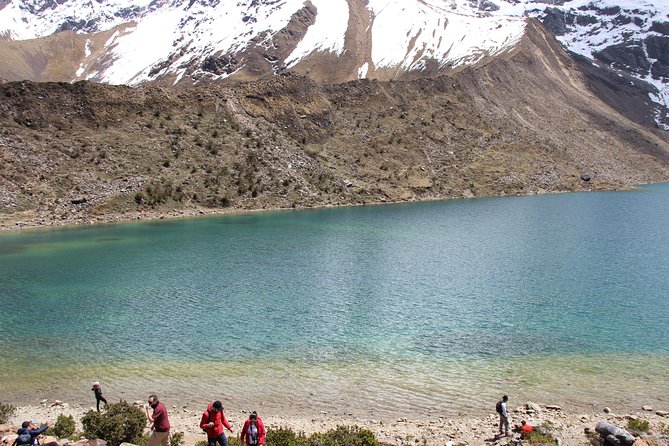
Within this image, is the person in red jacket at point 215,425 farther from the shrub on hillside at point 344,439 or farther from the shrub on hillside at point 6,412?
the shrub on hillside at point 6,412

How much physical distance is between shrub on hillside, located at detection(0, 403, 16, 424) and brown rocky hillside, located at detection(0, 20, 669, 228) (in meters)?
61.6

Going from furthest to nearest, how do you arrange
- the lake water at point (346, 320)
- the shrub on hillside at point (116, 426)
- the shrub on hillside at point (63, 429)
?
the lake water at point (346, 320)
the shrub on hillside at point (63, 429)
the shrub on hillside at point (116, 426)

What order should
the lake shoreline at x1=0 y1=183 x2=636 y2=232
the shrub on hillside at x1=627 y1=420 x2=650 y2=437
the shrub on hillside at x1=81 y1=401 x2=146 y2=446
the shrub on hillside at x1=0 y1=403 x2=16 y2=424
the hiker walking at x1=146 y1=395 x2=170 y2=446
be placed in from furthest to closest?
the lake shoreline at x1=0 y1=183 x2=636 y2=232, the shrub on hillside at x1=0 y1=403 x2=16 y2=424, the shrub on hillside at x1=627 y1=420 x2=650 y2=437, the shrub on hillside at x1=81 y1=401 x2=146 y2=446, the hiker walking at x1=146 y1=395 x2=170 y2=446

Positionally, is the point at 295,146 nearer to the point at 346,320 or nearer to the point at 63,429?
the point at 346,320

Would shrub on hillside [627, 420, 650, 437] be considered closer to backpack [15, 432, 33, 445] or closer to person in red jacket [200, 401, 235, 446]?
person in red jacket [200, 401, 235, 446]

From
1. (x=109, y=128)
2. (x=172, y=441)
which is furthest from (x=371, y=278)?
(x=109, y=128)

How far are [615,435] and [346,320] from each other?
17.3 m

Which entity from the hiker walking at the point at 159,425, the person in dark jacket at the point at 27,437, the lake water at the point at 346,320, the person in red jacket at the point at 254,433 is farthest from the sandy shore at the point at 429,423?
the person in dark jacket at the point at 27,437

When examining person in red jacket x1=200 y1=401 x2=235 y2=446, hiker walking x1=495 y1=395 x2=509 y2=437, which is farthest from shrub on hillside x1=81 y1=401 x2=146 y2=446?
hiker walking x1=495 y1=395 x2=509 y2=437

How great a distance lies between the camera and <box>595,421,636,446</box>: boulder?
1742cm

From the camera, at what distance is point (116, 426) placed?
59.2ft

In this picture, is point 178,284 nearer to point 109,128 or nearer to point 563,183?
point 109,128

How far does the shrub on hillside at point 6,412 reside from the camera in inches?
791

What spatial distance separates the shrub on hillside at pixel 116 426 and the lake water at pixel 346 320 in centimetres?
477
